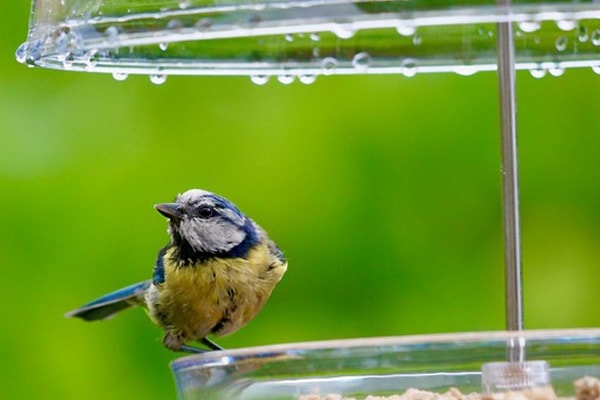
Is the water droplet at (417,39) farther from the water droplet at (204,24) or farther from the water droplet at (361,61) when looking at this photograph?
the water droplet at (204,24)

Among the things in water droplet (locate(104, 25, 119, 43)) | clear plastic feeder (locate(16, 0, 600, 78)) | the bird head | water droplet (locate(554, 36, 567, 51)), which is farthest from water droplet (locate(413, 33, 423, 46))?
the bird head

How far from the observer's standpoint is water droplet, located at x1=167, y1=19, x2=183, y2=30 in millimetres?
1236

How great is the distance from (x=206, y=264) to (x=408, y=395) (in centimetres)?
116

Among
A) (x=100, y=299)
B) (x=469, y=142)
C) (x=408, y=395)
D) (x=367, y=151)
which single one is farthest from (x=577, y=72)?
(x=408, y=395)

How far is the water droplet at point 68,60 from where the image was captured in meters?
1.45

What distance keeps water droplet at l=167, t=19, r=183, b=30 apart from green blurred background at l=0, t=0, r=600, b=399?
169 centimetres

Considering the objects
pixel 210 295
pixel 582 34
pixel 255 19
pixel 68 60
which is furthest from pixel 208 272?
pixel 255 19

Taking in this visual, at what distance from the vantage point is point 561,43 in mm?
1991

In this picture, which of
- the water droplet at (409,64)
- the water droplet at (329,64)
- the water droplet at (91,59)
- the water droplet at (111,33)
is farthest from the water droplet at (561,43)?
the water droplet at (111,33)

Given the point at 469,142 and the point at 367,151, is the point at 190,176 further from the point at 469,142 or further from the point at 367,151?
the point at 469,142

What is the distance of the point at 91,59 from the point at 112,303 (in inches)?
51.7

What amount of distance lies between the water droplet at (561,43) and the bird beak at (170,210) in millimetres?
946

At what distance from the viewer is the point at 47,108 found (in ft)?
9.87

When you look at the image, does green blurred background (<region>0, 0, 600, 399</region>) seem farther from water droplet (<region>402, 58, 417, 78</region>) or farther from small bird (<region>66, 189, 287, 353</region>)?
water droplet (<region>402, 58, 417, 78</region>)
